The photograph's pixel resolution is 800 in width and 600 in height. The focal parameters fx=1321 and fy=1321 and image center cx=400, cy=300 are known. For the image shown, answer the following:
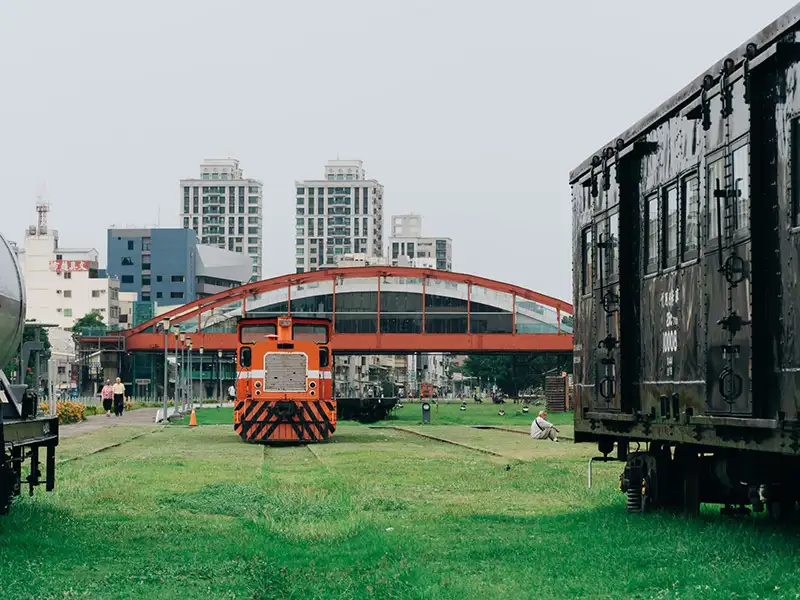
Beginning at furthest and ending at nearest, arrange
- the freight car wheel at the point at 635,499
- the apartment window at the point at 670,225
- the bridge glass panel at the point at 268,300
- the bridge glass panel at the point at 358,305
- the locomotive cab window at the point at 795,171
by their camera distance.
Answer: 1. the bridge glass panel at the point at 268,300
2. the bridge glass panel at the point at 358,305
3. the freight car wheel at the point at 635,499
4. the apartment window at the point at 670,225
5. the locomotive cab window at the point at 795,171

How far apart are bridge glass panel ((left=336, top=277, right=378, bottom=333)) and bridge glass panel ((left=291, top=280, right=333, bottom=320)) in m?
1.05

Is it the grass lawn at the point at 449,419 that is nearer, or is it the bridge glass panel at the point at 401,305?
the grass lawn at the point at 449,419

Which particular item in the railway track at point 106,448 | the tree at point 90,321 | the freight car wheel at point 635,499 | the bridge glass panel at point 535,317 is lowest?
the railway track at point 106,448

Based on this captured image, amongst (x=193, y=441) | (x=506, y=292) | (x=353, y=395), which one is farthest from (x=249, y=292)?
(x=193, y=441)

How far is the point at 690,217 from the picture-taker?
12.5 meters

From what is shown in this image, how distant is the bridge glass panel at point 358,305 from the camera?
3469 inches

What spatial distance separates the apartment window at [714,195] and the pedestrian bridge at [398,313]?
68.6 metres

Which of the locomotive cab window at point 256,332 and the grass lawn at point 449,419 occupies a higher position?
the locomotive cab window at point 256,332

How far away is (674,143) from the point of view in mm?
13070

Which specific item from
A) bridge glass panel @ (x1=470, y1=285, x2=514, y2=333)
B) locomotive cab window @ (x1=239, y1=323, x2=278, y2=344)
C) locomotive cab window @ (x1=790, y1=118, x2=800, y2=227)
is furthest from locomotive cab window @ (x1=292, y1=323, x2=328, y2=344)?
bridge glass panel @ (x1=470, y1=285, x2=514, y2=333)

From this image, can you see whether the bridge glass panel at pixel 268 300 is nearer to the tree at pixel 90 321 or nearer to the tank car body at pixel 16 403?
the tree at pixel 90 321

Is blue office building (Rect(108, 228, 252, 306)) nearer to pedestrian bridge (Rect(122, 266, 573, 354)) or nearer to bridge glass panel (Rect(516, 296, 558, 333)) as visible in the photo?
pedestrian bridge (Rect(122, 266, 573, 354))

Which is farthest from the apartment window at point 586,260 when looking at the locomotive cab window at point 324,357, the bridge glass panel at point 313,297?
the bridge glass panel at point 313,297

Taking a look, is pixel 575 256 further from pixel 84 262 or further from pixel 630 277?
pixel 84 262
